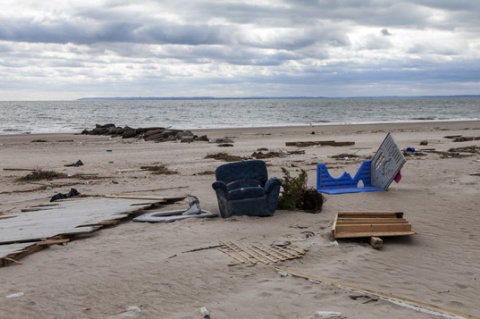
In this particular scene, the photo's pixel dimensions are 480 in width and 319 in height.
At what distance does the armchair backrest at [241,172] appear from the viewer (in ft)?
33.5

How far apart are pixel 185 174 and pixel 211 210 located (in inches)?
208

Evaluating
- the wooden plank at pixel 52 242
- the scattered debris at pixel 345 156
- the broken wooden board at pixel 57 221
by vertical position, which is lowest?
the wooden plank at pixel 52 242

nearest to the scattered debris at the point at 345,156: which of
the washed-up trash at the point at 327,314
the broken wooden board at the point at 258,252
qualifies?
the broken wooden board at the point at 258,252

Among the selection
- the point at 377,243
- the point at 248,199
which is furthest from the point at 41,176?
the point at 377,243

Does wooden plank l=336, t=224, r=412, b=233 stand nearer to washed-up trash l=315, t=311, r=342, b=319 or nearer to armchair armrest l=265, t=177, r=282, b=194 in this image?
armchair armrest l=265, t=177, r=282, b=194

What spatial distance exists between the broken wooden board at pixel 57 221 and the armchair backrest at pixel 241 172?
5.29 ft

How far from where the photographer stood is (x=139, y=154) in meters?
22.0

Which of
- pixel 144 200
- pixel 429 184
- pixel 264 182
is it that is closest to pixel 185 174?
pixel 144 200

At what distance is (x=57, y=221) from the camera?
9.16 m

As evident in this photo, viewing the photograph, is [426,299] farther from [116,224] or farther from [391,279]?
[116,224]

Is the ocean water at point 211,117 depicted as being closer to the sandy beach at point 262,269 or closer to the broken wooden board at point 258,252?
the sandy beach at point 262,269

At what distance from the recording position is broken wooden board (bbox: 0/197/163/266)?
766 centimetres

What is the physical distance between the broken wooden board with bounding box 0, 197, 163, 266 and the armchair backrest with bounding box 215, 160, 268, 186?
1.61 meters

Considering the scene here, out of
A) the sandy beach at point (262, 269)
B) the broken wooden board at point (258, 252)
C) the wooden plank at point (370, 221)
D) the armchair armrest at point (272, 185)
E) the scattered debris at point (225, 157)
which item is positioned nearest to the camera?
the sandy beach at point (262, 269)
